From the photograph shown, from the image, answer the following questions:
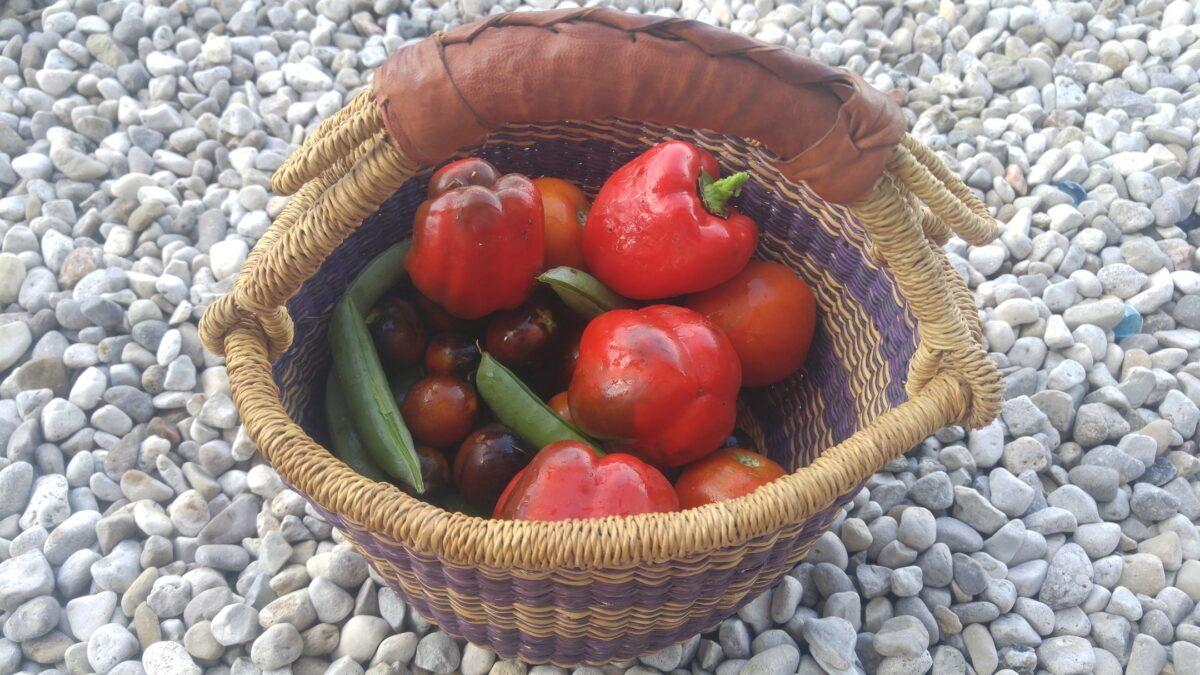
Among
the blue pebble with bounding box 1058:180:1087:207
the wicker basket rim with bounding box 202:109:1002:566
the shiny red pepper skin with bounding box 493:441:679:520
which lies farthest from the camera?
the blue pebble with bounding box 1058:180:1087:207

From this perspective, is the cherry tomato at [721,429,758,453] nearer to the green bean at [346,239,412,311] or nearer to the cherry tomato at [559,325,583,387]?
the cherry tomato at [559,325,583,387]

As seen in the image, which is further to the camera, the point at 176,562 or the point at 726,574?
the point at 176,562

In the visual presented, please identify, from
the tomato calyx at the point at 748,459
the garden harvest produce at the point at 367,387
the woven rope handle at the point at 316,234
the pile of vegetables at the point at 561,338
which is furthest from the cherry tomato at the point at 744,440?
the woven rope handle at the point at 316,234

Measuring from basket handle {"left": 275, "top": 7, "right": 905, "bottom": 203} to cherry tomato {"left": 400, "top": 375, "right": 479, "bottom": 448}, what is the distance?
0.42 meters

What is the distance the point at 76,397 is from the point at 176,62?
948mm

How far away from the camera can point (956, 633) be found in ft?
4.25

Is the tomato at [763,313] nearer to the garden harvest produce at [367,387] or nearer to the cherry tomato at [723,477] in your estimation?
→ the cherry tomato at [723,477]

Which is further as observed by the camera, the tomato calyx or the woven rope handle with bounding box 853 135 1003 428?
the tomato calyx

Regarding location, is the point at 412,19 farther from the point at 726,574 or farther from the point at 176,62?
the point at 726,574

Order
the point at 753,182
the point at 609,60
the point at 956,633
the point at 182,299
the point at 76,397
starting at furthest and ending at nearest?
1. the point at 182,299
2. the point at 76,397
3. the point at 753,182
4. the point at 956,633
5. the point at 609,60

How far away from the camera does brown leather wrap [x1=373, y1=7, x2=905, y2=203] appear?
876 mm

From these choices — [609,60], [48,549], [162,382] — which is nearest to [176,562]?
[48,549]

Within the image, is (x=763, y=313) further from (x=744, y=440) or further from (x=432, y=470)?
(x=432, y=470)

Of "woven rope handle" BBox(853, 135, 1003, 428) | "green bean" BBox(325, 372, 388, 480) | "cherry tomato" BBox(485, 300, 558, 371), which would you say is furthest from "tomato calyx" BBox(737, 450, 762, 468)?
"green bean" BBox(325, 372, 388, 480)
